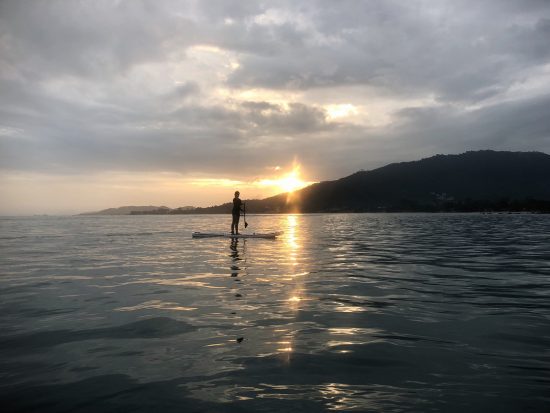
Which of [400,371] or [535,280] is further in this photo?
[535,280]

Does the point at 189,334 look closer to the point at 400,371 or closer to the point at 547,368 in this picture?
the point at 400,371

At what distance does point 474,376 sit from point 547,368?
1324mm

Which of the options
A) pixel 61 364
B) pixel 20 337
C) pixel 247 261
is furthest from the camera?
pixel 247 261

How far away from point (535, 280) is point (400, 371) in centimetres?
1084

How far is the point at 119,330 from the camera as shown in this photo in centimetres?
863

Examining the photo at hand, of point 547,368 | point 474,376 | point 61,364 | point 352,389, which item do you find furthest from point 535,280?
point 61,364

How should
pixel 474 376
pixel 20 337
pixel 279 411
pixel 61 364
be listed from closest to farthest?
pixel 279 411 < pixel 474 376 < pixel 61 364 < pixel 20 337

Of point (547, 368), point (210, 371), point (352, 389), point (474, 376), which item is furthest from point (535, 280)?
point (210, 371)

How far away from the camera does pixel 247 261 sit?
2064 centimetres

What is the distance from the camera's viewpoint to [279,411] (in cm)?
508

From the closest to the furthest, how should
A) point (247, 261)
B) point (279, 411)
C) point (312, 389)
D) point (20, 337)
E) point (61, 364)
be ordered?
1. point (279, 411)
2. point (312, 389)
3. point (61, 364)
4. point (20, 337)
5. point (247, 261)

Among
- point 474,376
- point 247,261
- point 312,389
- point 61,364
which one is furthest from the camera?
point 247,261

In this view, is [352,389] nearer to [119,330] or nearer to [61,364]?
[61,364]

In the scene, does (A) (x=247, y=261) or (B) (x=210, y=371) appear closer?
(B) (x=210, y=371)
